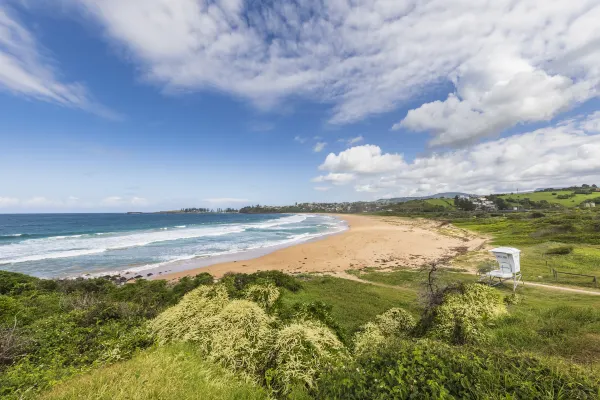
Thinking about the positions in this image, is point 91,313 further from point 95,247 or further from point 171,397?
point 95,247

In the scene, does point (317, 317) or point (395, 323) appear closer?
point (317, 317)

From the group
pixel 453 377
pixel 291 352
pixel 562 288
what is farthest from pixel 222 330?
pixel 562 288

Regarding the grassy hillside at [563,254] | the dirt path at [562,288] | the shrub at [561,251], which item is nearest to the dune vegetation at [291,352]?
the dirt path at [562,288]

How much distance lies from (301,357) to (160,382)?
210cm

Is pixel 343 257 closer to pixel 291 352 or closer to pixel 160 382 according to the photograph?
pixel 291 352

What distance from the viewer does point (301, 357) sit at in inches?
168

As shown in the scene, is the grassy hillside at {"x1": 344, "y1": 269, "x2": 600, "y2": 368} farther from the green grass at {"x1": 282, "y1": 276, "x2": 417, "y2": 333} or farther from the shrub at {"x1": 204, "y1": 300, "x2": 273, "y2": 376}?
the shrub at {"x1": 204, "y1": 300, "x2": 273, "y2": 376}

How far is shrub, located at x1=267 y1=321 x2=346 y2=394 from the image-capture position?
4.04m

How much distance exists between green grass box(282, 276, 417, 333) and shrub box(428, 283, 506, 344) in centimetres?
338

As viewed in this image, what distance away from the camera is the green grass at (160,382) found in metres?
3.57

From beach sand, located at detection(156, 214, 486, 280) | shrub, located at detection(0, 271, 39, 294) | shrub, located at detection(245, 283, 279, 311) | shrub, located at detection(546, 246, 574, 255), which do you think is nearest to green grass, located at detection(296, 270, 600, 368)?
shrub, located at detection(245, 283, 279, 311)

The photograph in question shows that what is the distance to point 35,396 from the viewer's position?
3.60 m

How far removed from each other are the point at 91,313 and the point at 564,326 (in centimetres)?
1178

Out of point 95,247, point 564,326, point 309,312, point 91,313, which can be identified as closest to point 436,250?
point 564,326
